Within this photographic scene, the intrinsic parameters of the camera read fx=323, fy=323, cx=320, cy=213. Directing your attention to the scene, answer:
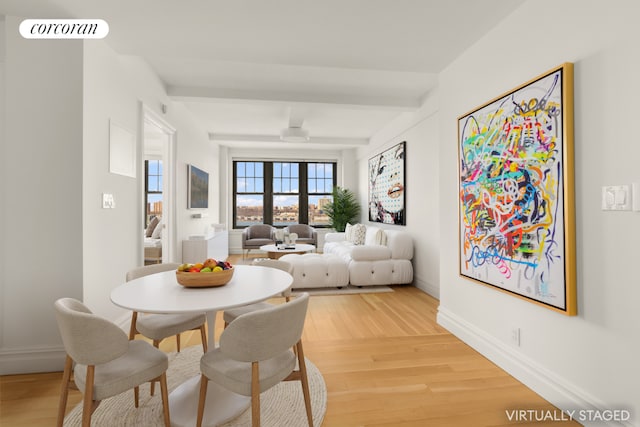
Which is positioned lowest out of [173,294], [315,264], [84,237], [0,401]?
[0,401]

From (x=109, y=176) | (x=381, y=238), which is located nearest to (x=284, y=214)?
(x=381, y=238)

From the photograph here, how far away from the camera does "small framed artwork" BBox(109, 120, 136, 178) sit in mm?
2727

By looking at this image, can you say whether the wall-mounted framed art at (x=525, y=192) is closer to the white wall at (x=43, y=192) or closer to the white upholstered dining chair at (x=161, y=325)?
the white upholstered dining chair at (x=161, y=325)

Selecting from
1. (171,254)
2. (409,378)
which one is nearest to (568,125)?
(409,378)

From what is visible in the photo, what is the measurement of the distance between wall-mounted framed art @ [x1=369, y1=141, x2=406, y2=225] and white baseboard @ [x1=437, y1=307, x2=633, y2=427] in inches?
109

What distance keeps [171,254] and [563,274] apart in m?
4.21

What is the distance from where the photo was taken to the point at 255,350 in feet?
A: 4.48

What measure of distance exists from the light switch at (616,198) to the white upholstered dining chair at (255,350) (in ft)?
5.09

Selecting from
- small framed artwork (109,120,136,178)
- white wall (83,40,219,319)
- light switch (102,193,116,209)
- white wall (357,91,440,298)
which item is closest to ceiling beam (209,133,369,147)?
white wall (357,91,440,298)

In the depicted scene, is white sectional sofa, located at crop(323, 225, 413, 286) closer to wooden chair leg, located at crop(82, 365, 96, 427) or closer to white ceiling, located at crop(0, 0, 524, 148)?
white ceiling, located at crop(0, 0, 524, 148)

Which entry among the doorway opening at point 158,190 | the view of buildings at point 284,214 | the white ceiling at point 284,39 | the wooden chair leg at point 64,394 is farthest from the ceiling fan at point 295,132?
the wooden chair leg at point 64,394

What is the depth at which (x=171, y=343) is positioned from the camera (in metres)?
2.78

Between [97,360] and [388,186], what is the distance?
5178 mm

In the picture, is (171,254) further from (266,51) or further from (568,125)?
(568,125)
